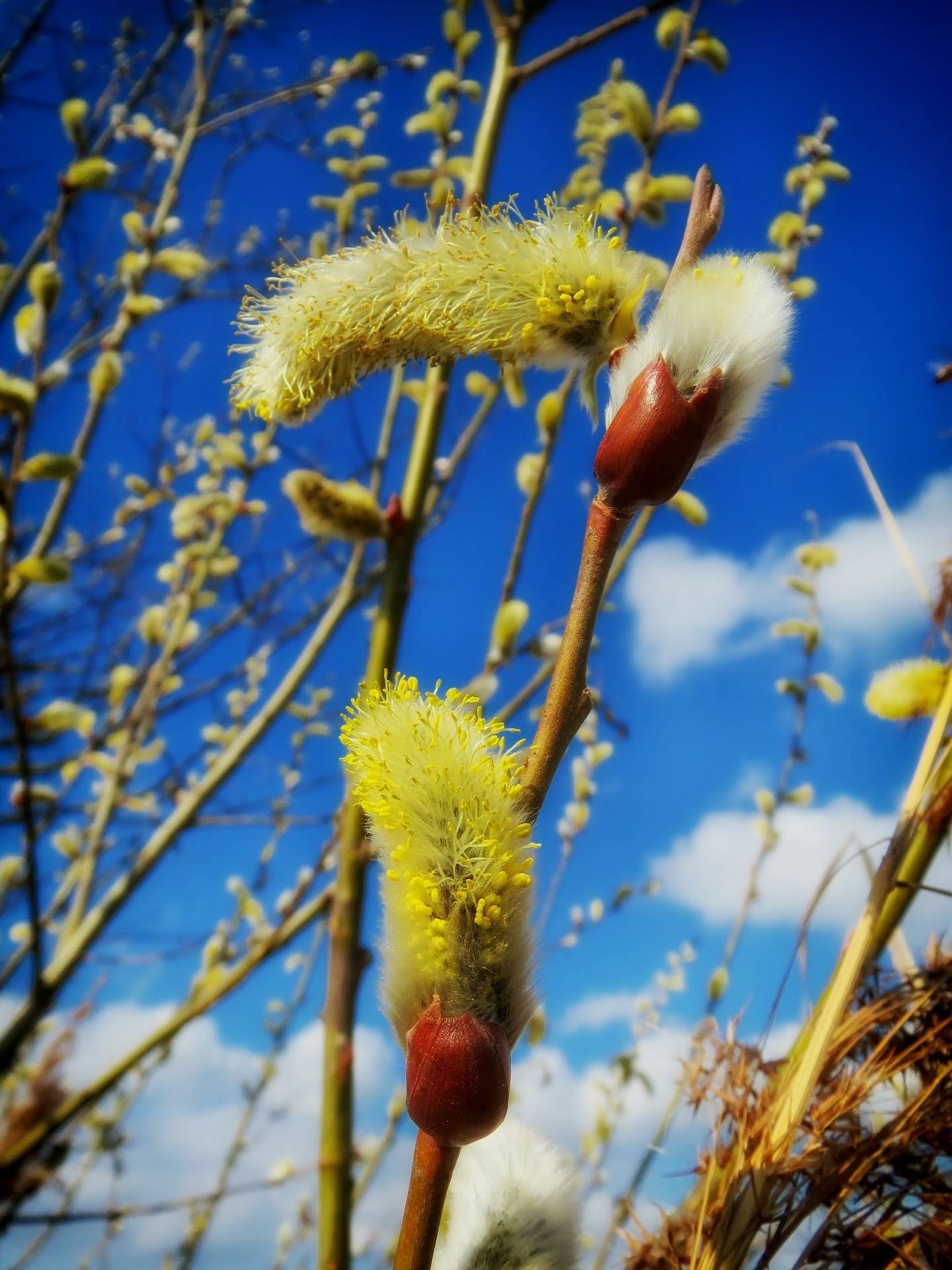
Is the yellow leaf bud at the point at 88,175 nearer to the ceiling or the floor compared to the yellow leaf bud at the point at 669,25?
nearer to the floor

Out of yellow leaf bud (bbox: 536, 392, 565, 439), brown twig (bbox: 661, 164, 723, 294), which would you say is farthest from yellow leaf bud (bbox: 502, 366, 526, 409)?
brown twig (bbox: 661, 164, 723, 294)

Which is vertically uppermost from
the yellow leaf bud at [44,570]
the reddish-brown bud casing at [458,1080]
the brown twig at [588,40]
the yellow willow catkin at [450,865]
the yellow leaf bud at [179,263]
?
the yellow leaf bud at [179,263]

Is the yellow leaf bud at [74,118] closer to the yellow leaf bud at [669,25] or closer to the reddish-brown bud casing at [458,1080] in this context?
the yellow leaf bud at [669,25]

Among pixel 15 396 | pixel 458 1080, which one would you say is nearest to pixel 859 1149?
pixel 458 1080

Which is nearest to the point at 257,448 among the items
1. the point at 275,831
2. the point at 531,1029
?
the point at 275,831

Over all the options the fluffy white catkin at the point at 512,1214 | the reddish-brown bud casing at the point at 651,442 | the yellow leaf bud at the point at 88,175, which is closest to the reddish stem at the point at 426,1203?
the fluffy white catkin at the point at 512,1214

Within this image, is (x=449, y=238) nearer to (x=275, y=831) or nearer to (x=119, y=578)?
(x=275, y=831)
